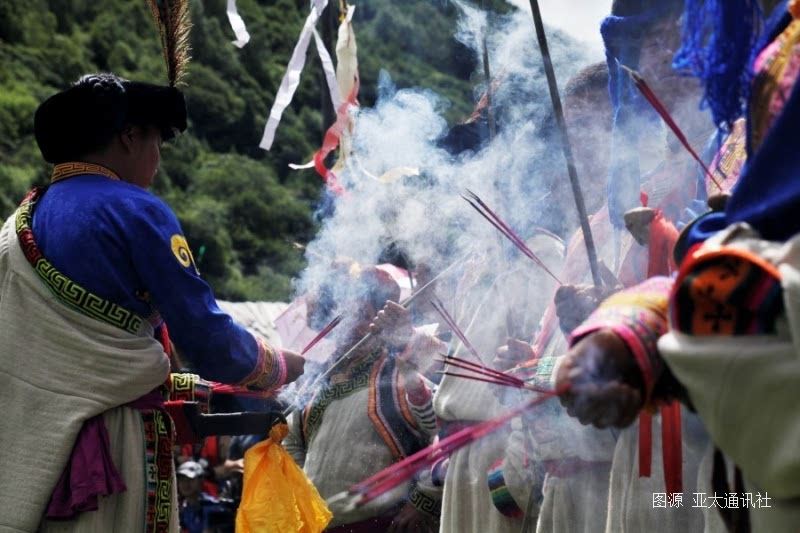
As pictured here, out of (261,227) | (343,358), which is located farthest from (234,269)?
(343,358)

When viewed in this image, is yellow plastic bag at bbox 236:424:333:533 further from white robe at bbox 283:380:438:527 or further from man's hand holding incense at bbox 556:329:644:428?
man's hand holding incense at bbox 556:329:644:428

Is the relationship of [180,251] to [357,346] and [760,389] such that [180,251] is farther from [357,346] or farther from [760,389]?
[760,389]

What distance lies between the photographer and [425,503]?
18.0ft

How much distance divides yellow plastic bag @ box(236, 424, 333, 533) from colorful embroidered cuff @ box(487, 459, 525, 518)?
65 centimetres

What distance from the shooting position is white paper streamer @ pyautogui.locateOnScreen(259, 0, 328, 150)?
588cm

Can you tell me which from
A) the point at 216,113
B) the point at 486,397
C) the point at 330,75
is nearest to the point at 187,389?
the point at 486,397

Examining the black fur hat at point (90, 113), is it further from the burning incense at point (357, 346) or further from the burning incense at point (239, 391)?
the burning incense at point (357, 346)

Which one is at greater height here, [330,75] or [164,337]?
[330,75]

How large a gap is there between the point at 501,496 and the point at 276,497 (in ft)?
2.86

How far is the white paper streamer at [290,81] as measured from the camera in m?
5.88

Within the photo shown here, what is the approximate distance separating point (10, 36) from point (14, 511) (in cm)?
1571

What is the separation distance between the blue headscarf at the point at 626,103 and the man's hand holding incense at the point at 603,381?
1.92 metres

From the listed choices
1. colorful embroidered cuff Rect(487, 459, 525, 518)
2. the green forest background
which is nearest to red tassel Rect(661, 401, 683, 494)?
colorful embroidered cuff Rect(487, 459, 525, 518)

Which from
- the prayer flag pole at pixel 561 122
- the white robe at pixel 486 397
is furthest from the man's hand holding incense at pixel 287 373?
the prayer flag pole at pixel 561 122
